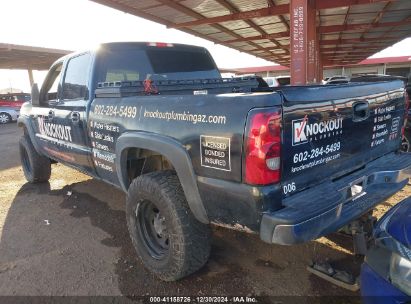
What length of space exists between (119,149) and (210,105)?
119 cm

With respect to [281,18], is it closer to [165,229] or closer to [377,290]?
[165,229]

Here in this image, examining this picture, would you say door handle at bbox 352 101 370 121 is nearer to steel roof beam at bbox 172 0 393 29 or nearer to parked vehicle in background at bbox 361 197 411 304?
parked vehicle in background at bbox 361 197 411 304

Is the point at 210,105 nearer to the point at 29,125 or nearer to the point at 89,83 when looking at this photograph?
the point at 89,83

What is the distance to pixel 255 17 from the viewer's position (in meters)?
13.1

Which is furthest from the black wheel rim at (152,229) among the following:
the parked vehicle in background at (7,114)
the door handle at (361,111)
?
the parked vehicle in background at (7,114)

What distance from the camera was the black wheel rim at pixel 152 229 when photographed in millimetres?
2994

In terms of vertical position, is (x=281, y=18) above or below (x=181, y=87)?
above

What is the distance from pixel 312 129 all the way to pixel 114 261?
2237mm

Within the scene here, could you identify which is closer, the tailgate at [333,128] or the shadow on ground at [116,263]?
the tailgate at [333,128]

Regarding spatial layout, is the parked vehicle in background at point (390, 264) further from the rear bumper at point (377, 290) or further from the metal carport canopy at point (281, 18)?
the metal carport canopy at point (281, 18)

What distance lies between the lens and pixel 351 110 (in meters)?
2.57

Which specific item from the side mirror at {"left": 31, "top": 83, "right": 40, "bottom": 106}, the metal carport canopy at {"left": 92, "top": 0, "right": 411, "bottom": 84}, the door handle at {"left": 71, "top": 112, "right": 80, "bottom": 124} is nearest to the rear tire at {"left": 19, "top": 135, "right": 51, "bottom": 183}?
the side mirror at {"left": 31, "top": 83, "right": 40, "bottom": 106}

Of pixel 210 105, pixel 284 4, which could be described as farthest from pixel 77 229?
pixel 284 4

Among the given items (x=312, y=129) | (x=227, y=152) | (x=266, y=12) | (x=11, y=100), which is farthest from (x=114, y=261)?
(x=11, y=100)
